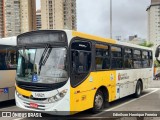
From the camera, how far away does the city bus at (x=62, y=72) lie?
7.17 m

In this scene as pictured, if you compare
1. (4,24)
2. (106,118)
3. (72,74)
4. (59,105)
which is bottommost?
(106,118)

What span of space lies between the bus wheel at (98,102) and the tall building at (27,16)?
33977 mm

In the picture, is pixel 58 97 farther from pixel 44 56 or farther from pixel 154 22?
pixel 154 22

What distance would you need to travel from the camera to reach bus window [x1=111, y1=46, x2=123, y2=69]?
10.1 m

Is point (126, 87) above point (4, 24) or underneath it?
underneath

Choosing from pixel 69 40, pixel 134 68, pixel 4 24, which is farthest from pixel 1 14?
pixel 69 40

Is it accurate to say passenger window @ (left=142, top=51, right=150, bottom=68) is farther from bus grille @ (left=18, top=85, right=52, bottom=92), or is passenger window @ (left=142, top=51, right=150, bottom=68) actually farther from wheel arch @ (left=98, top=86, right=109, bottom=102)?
bus grille @ (left=18, top=85, right=52, bottom=92)

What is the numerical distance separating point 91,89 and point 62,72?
154cm

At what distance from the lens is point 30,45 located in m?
7.87

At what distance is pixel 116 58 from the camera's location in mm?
10312

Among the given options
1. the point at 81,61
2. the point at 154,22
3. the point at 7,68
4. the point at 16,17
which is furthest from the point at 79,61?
the point at 154,22

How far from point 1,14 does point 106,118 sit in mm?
38286

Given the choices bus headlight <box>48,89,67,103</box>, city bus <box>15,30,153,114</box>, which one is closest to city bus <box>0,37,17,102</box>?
city bus <box>15,30,153,114</box>

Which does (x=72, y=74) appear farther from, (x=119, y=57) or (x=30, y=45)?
(x=119, y=57)
